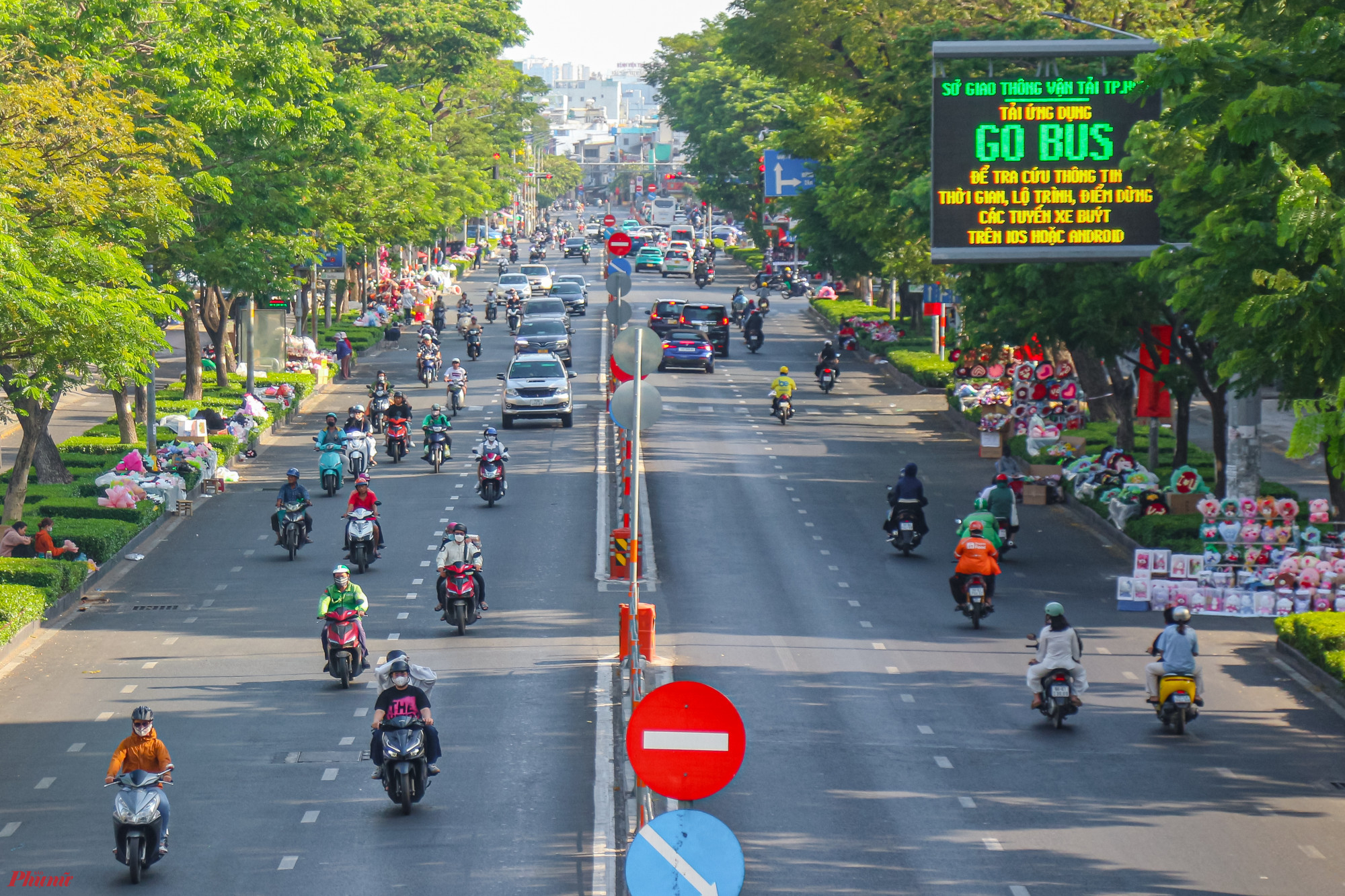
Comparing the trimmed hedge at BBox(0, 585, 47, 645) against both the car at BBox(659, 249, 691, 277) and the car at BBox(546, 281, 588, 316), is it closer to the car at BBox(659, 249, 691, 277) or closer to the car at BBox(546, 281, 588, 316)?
the car at BBox(546, 281, 588, 316)

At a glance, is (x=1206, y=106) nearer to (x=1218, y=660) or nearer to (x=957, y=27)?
(x=1218, y=660)

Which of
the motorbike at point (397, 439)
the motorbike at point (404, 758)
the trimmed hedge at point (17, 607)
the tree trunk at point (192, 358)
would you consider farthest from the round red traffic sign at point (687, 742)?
the tree trunk at point (192, 358)

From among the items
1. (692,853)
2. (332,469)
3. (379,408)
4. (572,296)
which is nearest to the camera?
(692,853)

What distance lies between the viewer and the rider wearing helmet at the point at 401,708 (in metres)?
15.3

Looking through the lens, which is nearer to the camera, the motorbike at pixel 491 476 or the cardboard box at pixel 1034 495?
the motorbike at pixel 491 476

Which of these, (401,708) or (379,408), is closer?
(401,708)

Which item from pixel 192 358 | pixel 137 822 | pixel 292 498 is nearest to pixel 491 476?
pixel 292 498

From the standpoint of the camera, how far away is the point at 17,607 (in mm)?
22234

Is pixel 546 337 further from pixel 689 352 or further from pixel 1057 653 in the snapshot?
pixel 1057 653

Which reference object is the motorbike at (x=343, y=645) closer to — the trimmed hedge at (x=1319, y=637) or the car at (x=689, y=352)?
the trimmed hedge at (x=1319, y=637)

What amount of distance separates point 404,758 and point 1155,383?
65.9 feet

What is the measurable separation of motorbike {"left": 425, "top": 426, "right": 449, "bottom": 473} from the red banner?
14183mm

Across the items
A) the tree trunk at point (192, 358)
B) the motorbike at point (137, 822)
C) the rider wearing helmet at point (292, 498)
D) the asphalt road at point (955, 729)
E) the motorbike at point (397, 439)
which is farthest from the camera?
the tree trunk at point (192, 358)

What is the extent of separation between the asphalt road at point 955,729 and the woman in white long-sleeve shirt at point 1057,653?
505 millimetres
